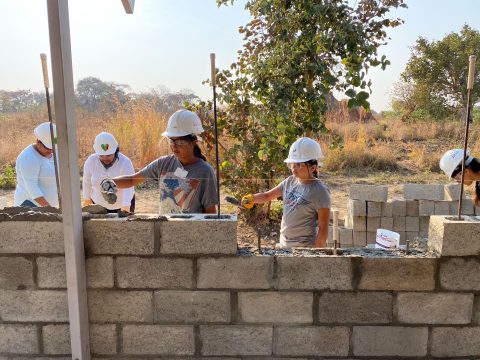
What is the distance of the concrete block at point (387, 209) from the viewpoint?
5.93m

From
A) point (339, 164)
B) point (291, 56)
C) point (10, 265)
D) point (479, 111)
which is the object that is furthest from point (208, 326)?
point (479, 111)

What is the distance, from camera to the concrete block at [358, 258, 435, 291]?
2.32 meters

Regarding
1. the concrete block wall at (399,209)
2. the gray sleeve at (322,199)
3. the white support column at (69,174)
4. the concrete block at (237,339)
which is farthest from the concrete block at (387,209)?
the white support column at (69,174)

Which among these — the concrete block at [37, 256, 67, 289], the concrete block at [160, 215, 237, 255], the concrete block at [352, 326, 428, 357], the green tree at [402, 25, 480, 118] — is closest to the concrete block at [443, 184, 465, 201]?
the concrete block at [352, 326, 428, 357]

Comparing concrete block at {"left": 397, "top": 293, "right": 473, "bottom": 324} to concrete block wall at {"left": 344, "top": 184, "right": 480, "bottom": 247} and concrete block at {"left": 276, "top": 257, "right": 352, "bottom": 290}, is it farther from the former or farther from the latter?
concrete block wall at {"left": 344, "top": 184, "right": 480, "bottom": 247}

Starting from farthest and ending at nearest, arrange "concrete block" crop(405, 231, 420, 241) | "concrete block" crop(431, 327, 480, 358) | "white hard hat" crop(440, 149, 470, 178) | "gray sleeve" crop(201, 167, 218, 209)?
"concrete block" crop(405, 231, 420, 241) → "white hard hat" crop(440, 149, 470, 178) → "gray sleeve" crop(201, 167, 218, 209) → "concrete block" crop(431, 327, 480, 358)

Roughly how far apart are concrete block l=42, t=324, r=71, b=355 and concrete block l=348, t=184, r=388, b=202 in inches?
171

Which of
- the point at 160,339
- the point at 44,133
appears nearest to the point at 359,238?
the point at 160,339

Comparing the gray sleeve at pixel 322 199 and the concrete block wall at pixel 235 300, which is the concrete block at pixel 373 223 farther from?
the concrete block wall at pixel 235 300

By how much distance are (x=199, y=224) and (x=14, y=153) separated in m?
6.26

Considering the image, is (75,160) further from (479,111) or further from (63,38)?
(479,111)

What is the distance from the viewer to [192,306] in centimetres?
240

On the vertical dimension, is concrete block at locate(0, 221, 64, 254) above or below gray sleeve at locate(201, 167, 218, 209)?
below

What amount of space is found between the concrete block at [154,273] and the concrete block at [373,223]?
412 centimetres
